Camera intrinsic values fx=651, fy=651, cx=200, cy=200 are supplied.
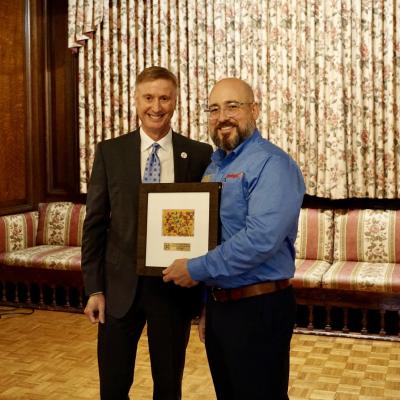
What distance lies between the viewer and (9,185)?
523cm

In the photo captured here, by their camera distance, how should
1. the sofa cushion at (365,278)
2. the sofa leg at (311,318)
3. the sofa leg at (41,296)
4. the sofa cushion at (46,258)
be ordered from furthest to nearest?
the sofa leg at (41,296), the sofa cushion at (46,258), the sofa leg at (311,318), the sofa cushion at (365,278)

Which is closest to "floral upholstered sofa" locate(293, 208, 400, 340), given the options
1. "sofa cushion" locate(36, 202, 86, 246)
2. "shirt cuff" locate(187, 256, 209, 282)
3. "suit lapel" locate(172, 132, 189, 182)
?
"sofa cushion" locate(36, 202, 86, 246)

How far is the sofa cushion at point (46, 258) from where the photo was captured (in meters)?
4.69

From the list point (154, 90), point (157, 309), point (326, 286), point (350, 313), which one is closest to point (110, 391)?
Answer: point (157, 309)

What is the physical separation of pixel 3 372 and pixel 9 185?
2.07 meters

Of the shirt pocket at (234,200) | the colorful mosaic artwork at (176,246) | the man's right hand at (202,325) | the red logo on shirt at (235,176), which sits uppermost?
the red logo on shirt at (235,176)

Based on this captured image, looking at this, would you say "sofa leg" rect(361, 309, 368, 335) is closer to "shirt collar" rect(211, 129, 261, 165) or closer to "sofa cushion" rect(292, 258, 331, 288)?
"sofa cushion" rect(292, 258, 331, 288)

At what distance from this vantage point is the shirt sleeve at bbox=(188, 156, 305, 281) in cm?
182

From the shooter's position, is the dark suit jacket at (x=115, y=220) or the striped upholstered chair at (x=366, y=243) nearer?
the dark suit jacket at (x=115, y=220)

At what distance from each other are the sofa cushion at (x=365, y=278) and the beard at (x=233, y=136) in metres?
2.25

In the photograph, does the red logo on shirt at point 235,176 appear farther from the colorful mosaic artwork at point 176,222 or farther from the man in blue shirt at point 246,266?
the colorful mosaic artwork at point 176,222

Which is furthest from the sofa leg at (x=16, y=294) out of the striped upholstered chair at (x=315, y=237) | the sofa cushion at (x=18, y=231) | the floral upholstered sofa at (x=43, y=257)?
the striped upholstered chair at (x=315, y=237)

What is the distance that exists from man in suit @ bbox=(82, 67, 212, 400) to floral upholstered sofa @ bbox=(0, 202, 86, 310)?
8.11ft

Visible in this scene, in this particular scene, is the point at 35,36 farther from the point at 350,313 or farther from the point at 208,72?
the point at 350,313
